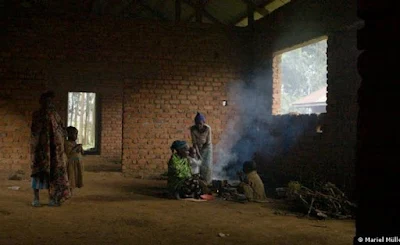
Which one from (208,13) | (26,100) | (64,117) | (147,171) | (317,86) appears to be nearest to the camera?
(26,100)

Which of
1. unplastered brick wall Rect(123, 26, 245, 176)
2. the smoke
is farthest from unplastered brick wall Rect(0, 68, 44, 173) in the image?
the smoke

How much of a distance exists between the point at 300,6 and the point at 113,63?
188 inches

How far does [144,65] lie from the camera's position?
420 inches

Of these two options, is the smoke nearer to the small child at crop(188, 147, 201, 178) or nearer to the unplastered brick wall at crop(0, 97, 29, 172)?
the small child at crop(188, 147, 201, 178)

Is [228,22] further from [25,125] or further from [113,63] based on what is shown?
[25,125]

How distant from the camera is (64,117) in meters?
15.1

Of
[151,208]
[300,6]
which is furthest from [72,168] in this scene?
[300,6]

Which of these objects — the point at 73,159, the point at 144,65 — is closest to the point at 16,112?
the point at 144,65

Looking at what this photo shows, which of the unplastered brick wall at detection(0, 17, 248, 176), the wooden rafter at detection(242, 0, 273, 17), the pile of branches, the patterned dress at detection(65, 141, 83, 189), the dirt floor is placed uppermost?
the wooden rafter at detection(242, 0, 273, 17)

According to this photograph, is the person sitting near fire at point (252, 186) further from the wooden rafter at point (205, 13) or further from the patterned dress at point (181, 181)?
the wooden rafter at point (205, 13)

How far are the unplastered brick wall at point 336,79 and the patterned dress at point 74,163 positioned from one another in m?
4.69

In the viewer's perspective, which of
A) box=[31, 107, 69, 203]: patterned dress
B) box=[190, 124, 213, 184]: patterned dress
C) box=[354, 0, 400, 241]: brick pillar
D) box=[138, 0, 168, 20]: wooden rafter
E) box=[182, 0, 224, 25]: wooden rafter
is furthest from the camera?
box=[138, 0, 168, 20]: wooden rafter

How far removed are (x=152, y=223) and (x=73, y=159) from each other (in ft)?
7.93

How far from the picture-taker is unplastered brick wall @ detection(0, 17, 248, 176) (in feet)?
32.8
